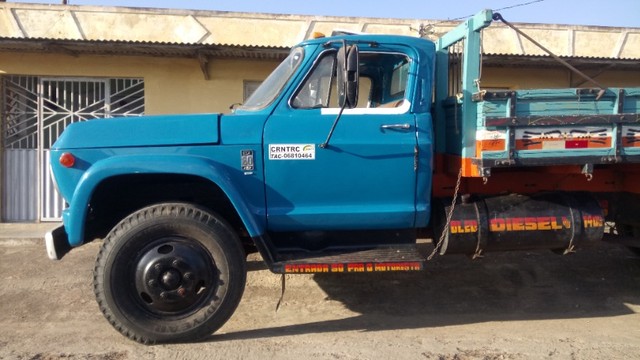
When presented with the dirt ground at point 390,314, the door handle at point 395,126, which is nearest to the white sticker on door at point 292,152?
the door handle at point 395,126

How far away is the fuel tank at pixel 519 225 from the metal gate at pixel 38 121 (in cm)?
637

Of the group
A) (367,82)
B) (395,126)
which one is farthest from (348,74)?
(367,82)

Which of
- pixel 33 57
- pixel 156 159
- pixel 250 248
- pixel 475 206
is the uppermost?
pixel 33 57

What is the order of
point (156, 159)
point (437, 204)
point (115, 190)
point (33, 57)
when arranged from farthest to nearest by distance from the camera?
point (33, 57)
point (437, 204)
point (115, 190)
point (156, 159)

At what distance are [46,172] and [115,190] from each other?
555 cm

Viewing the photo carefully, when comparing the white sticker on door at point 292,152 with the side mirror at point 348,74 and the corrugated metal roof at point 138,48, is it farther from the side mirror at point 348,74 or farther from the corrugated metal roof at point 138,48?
the corrugated metal roof at point 138,48

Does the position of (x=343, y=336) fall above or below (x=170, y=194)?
below

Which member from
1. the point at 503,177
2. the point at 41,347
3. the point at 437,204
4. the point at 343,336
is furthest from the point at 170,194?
the point at 503,177

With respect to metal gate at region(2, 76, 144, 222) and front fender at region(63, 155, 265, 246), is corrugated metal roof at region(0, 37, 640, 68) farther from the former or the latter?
front fender at region(63, 155, 265, 246)

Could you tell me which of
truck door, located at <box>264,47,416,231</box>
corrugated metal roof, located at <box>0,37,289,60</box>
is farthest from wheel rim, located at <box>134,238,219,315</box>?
corrugated metal roof, located at <box>0,37,289,60</box>

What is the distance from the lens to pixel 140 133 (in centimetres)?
385

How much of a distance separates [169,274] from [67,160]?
3.54ft

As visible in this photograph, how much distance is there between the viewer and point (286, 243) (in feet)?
13.8

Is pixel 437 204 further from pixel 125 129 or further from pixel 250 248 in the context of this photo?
pixel 125 129
